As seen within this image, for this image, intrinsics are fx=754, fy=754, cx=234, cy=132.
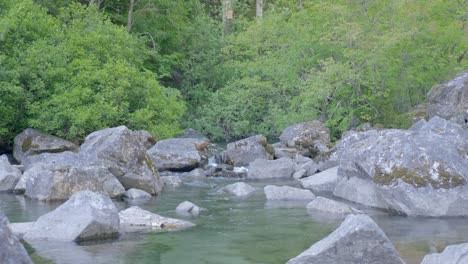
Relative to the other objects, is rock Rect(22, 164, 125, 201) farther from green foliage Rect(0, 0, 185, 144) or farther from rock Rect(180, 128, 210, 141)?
rock Rect(180, 128, 210, 141)

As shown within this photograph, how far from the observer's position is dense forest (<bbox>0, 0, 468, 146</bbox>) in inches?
947

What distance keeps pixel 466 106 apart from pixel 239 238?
58.6 ft

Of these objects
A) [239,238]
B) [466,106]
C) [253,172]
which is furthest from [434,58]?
[239,238]

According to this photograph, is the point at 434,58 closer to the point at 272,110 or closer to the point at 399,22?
the point at 399,22

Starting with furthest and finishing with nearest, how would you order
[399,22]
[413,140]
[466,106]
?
[399,22] → [466,106] → [413,140]

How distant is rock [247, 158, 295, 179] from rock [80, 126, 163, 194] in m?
3.31

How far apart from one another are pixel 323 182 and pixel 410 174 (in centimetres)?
364

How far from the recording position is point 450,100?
27.9m

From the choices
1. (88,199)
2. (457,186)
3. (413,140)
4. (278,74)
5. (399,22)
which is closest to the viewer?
(88,199)

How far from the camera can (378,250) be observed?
9594 millimetres

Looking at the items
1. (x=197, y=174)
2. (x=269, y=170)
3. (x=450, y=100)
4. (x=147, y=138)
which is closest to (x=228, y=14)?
(x=450, y=100)

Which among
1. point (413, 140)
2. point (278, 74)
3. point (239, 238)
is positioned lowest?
point (239, 238)

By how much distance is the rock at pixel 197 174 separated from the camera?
20.9m

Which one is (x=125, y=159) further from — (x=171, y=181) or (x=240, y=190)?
(x=240, y=190)
